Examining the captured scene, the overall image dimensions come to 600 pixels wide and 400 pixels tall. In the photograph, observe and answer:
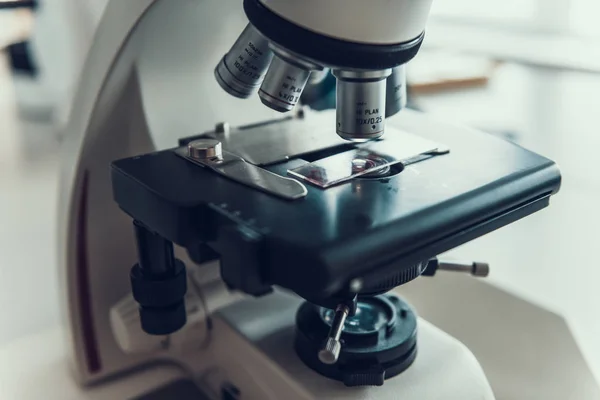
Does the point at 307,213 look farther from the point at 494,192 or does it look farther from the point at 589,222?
the point at 589,222

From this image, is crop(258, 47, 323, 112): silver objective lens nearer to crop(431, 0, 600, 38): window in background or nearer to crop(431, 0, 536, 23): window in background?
crop(431, 0, 600, 38): window in background

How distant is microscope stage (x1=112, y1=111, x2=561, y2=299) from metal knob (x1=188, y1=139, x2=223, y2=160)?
0.04ft

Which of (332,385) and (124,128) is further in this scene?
(124,128)

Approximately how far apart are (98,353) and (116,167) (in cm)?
32

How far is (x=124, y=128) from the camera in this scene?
2.64 feet

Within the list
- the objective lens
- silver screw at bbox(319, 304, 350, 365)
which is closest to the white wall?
the objective lens

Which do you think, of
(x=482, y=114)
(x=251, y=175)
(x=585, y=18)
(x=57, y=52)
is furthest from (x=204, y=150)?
(x=585, y=18)

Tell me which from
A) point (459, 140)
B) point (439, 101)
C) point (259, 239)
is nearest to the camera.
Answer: point (259, 239)

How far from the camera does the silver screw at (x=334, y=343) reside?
22.2 inches

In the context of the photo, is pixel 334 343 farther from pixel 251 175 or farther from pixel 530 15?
pixel 530 15

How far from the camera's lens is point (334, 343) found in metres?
0.58

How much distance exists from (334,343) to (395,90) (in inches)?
10.2

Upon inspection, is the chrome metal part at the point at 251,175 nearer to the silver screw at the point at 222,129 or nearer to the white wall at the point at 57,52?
the silver screw at the point at 222,129

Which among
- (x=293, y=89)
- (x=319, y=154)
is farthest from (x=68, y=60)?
(x=293, y=89)
